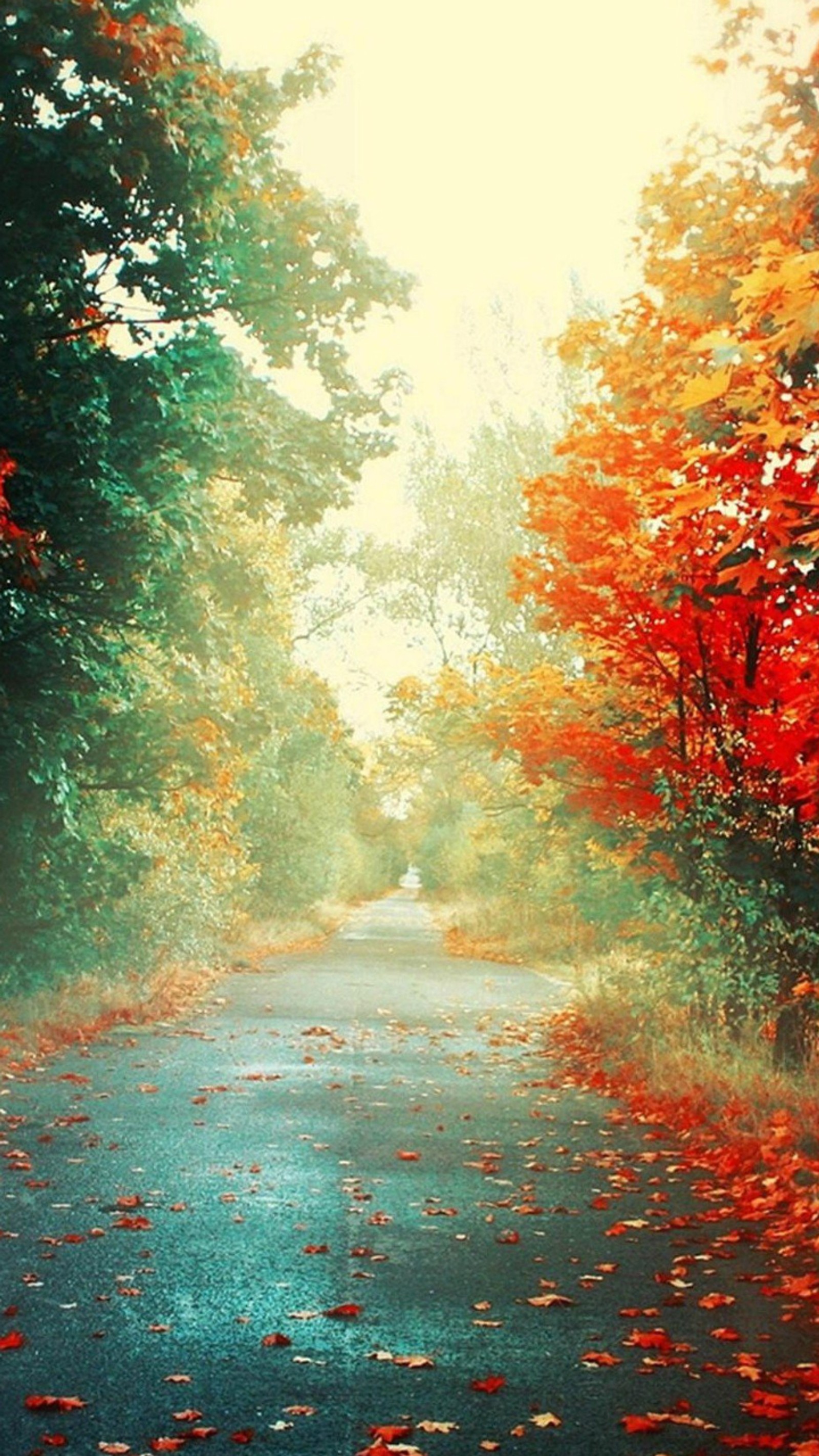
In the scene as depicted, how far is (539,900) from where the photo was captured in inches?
1266

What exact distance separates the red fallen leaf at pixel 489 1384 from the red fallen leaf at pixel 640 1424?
0.51 metres

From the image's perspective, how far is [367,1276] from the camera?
7230 millimetres

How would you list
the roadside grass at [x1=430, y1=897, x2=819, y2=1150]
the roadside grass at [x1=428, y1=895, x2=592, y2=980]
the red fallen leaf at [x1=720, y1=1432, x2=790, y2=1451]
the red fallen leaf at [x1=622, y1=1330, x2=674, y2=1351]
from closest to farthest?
the red fallen leaf at [x1=720, y1=1432, x2=790, y2=1451] → the red fallen leaf at [x1=622, y1=1330, x2=674, y2=1351] → the roadside grass at [x1=430, y1=897, x2=819, y2=1150] → the roadside grass at [x1=428, y1=895, x2=592, y2=980]

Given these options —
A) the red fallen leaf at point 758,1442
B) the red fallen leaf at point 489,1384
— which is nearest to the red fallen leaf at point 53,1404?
the red fallen leaf at point 489,1384

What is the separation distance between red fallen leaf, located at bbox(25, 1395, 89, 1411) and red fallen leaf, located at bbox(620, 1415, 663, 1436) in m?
1.90

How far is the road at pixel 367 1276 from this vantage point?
→ 5.26m

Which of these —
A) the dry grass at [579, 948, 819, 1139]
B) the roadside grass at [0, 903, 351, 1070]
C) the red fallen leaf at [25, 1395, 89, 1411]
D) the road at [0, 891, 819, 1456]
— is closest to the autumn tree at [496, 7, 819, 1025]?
the dry grass at [579, 948, 819, 1139]

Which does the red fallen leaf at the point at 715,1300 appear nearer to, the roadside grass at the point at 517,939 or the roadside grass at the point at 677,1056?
the roadside grass at the point at 677,1056

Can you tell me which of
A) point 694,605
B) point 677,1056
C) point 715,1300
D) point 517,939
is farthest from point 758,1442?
point 517,939

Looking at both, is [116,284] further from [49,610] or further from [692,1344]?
[692,1344]

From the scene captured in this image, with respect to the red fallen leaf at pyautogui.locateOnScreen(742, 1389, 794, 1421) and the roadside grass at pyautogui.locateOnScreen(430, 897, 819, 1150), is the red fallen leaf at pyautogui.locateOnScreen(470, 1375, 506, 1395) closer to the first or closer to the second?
the red fallen leaf at pyautogui.locateOnScreen(742, 1389, 794, 1421)

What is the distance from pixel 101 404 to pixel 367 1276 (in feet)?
26.4

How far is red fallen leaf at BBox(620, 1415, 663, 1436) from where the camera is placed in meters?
5.18

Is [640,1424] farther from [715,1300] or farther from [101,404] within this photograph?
[101,404]
